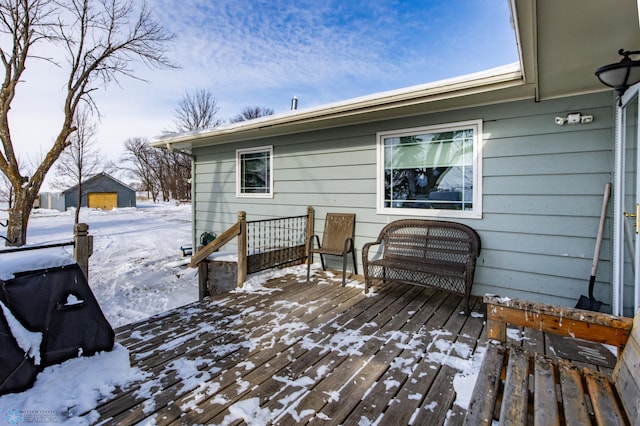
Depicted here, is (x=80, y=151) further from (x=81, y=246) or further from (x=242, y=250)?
(x=81, y=246)

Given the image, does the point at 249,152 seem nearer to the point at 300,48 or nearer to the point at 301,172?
the point at 301,172

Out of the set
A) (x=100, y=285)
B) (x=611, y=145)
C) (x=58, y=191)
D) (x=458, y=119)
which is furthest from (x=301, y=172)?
(x=58, y=191)

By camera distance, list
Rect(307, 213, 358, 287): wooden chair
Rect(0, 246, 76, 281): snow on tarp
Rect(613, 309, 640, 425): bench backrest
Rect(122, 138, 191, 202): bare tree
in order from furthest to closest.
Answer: Rect(122, 138, 191, 202): bare tree < Rect(307, 213, 358, 287): wooden chair < Rect(0, 246, 76, 281): snow on tarp < Rect(613, 309, 640, 425): bench backrest

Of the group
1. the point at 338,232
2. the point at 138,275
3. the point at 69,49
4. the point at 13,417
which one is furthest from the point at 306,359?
the point at 69,49

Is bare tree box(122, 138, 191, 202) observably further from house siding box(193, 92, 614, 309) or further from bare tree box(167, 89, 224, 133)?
house siding box(193, 92, 614, 309)

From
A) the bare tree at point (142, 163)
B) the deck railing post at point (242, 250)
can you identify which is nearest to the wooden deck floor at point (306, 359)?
the deck railing post at point (242, 250)

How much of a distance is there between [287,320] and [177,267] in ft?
16.1

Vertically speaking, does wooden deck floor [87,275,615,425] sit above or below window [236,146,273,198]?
below

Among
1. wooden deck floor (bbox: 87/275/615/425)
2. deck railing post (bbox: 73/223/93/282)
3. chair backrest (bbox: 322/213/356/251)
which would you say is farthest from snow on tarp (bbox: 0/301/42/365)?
chair backrest (bbox: 322/213/356/251)

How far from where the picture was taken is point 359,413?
1.63 m

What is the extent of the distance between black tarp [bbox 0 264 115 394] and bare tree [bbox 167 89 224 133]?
19134 mm

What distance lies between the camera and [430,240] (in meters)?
3.65

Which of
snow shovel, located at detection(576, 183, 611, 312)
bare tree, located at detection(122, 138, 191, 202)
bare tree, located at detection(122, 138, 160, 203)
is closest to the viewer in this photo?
snow shovel, located at detection(576, 183, 611, 312)

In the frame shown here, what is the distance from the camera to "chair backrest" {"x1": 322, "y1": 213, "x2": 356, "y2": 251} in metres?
4.41
